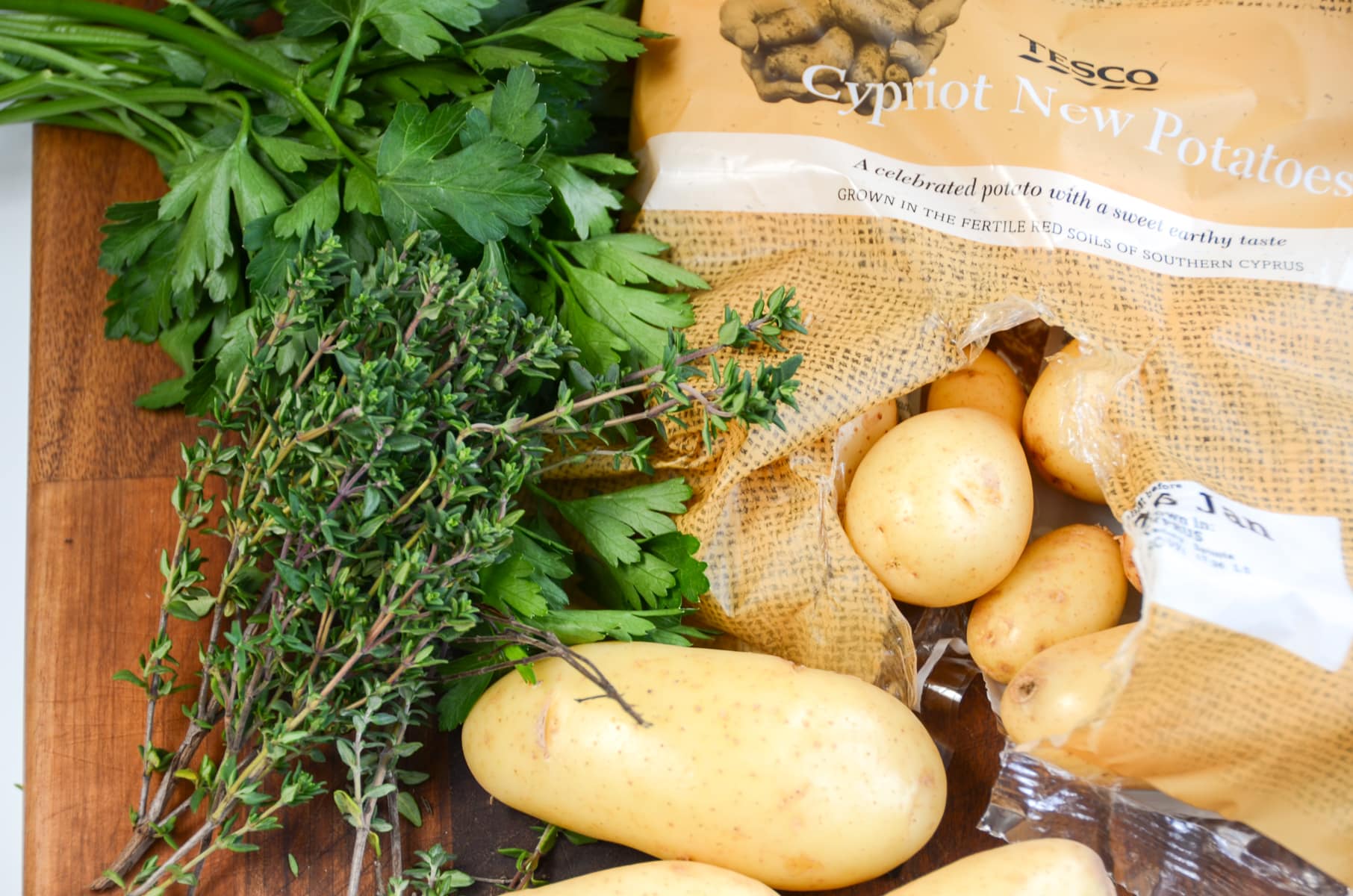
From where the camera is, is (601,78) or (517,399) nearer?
(517,399)

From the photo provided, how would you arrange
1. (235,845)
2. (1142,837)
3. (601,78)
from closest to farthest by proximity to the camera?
1. (235,845)
2. (1142,837)
3. (601,78)

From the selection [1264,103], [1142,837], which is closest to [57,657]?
[1142,837]

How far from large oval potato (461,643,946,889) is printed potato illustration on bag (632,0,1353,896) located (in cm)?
10

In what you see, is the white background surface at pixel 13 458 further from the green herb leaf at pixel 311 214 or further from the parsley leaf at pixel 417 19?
the parsley leaf at pixel 417 19

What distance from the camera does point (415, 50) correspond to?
944mm

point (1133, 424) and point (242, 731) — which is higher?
point (1133, 424)

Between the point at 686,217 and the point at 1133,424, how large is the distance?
45 cm

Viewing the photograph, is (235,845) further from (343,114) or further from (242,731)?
(343,114)

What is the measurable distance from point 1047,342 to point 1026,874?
502 millimetres

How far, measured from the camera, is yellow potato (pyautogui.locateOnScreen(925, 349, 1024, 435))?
1025 mm

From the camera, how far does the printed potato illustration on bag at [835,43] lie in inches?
39.6

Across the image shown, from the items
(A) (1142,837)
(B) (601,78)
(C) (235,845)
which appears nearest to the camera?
(C) (235,845)

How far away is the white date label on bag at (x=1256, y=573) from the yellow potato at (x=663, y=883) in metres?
0.38

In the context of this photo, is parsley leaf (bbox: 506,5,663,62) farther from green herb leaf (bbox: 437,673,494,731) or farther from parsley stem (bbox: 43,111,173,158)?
green herb leaf (bbox: 437,673,494,731)
